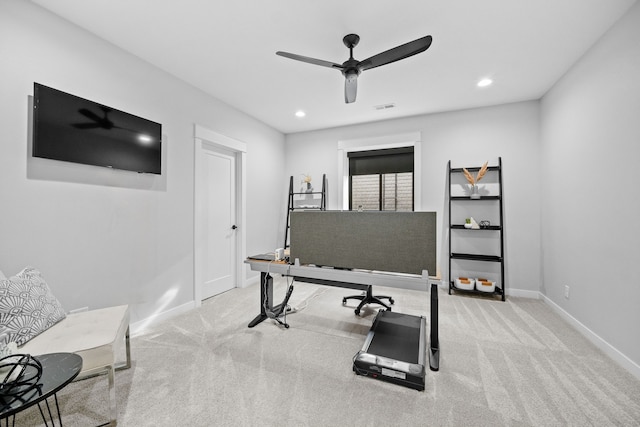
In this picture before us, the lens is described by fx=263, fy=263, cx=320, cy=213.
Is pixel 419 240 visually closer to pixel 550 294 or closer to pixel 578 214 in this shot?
pixel 578 214

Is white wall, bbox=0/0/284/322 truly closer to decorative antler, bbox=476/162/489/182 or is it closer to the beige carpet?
the beige carpet

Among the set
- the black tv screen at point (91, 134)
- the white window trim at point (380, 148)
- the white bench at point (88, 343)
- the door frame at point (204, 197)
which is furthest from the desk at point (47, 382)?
the white window trim at point (380, 148)

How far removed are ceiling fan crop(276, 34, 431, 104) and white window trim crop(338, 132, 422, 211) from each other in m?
2.15

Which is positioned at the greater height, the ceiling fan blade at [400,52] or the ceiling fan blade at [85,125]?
the ceiling fan blade at [400,52]

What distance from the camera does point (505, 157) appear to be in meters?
Result: 3.78

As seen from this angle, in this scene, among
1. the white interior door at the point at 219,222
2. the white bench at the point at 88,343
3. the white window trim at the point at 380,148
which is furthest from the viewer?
the white window trim at the point at 380,148

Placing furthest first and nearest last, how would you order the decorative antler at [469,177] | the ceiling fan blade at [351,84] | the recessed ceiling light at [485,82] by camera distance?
the decorative antler at [469,177], the recessed ceiling light at [485,82], the ceiling fan blade at [351,84]

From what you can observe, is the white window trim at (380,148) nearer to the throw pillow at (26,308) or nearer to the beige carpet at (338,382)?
the beige carpet at (338,382)

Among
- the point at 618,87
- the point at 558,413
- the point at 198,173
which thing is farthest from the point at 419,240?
the point at 198,173

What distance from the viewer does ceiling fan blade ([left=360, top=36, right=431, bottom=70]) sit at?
1814 mm

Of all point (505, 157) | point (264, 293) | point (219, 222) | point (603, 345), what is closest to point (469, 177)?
point (505, 157)

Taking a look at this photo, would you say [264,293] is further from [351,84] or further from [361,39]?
[361,39]

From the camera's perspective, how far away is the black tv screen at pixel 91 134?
1.96 m

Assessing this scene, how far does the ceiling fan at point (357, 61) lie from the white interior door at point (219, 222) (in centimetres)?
215
